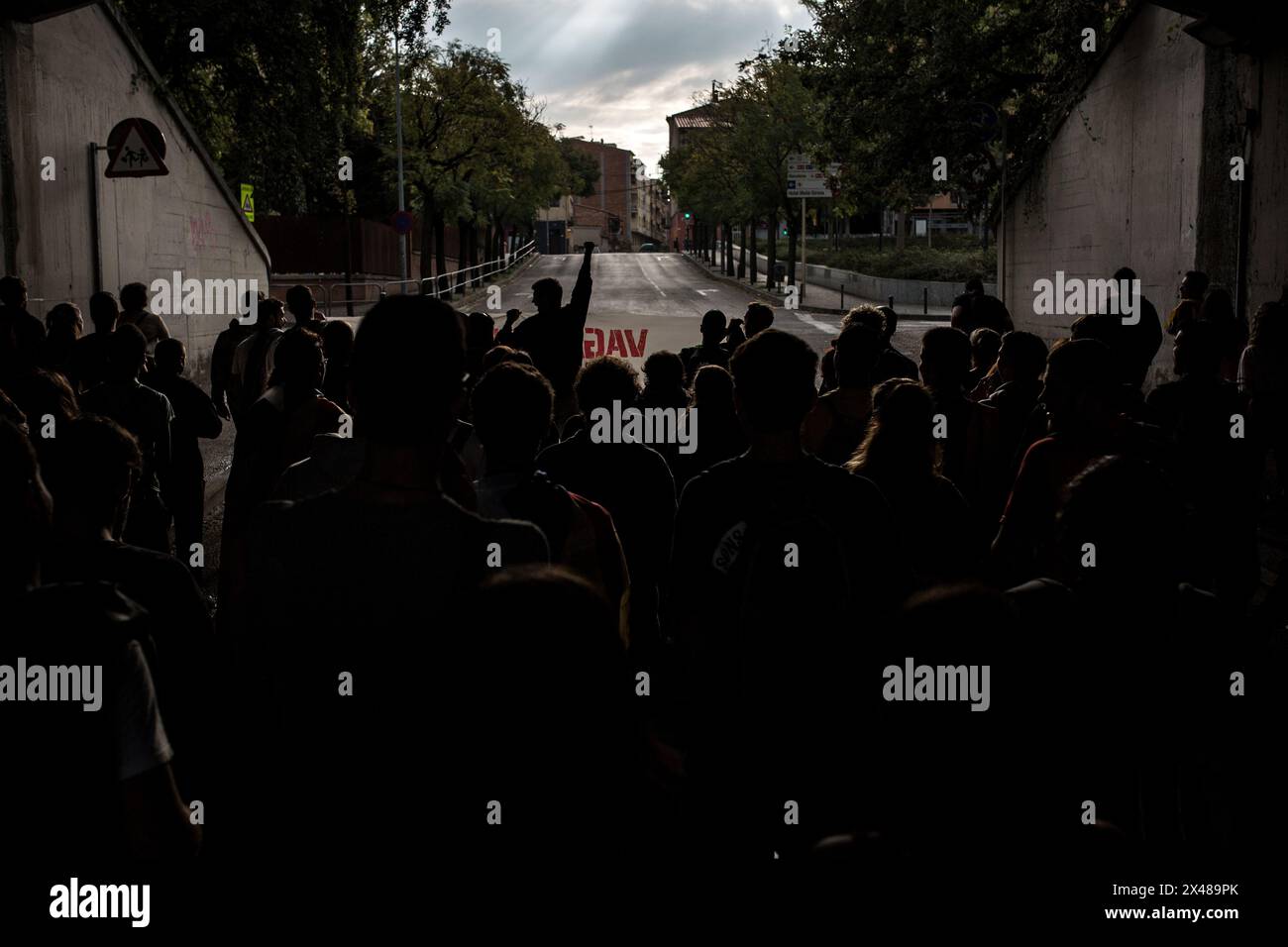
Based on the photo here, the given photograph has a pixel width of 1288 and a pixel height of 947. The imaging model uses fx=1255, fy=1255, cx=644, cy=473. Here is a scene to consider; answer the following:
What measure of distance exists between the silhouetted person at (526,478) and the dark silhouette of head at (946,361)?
2.65m

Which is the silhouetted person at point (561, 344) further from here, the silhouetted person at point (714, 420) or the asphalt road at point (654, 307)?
the asphalt road at point (654, 307)

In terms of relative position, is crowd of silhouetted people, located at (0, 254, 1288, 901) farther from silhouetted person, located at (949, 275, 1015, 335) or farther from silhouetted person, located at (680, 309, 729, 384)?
silhouetted person, located at (949, 275, 1015, 335)

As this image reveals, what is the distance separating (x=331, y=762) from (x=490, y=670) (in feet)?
2.02

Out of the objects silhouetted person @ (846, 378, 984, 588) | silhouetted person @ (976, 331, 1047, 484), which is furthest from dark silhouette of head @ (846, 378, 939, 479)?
silhouetted person @ (976, 331, 1047, 484)

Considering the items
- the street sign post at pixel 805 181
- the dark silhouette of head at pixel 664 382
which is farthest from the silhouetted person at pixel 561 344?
the street sign post at pixel 805 181

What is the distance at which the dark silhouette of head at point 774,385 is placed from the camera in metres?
3.07

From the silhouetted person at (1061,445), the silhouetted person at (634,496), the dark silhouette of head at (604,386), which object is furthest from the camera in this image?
the dark silhouette of head at (604,386)

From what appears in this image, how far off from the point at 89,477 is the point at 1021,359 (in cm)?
439

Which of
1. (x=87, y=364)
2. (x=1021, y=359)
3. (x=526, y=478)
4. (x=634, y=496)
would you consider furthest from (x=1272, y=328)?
(x=87, y=364)

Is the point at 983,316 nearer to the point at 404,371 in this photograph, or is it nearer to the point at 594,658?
the point at 404,371

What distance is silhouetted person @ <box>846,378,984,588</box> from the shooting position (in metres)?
3.53

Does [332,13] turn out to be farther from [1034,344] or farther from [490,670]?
[490,670]

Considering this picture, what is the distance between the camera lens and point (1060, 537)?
283 cm
